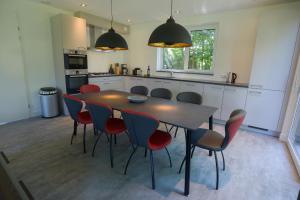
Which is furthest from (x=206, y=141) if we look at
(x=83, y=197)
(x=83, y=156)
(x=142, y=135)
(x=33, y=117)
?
(x=33, y=117)

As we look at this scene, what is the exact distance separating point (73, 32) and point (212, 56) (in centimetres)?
338

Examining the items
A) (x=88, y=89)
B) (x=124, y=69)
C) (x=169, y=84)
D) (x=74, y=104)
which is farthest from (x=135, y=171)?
(x=124, y=69)

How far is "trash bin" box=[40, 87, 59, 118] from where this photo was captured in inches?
146

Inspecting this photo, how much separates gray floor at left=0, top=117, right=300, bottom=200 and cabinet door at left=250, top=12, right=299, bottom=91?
1.15 metres

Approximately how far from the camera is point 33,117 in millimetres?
3852

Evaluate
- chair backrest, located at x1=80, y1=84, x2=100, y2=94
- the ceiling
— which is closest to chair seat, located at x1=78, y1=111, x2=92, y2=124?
chair backrest, located at x1=80, y1=84, x2=100, y2=94

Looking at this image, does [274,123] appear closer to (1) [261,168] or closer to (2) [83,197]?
(1) [261,168]

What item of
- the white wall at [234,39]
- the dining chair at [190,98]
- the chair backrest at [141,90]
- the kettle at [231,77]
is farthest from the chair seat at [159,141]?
the white wall at [234,39]

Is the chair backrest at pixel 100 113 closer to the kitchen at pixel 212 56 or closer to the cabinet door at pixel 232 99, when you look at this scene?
the kitchen at pixel 212 56

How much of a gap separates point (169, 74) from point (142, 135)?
3.37 meters

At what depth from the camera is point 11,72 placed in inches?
134

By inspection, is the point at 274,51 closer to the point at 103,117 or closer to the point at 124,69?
the point at 103,117

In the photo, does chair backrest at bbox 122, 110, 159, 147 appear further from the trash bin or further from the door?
the door

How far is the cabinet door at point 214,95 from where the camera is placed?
3.67m
